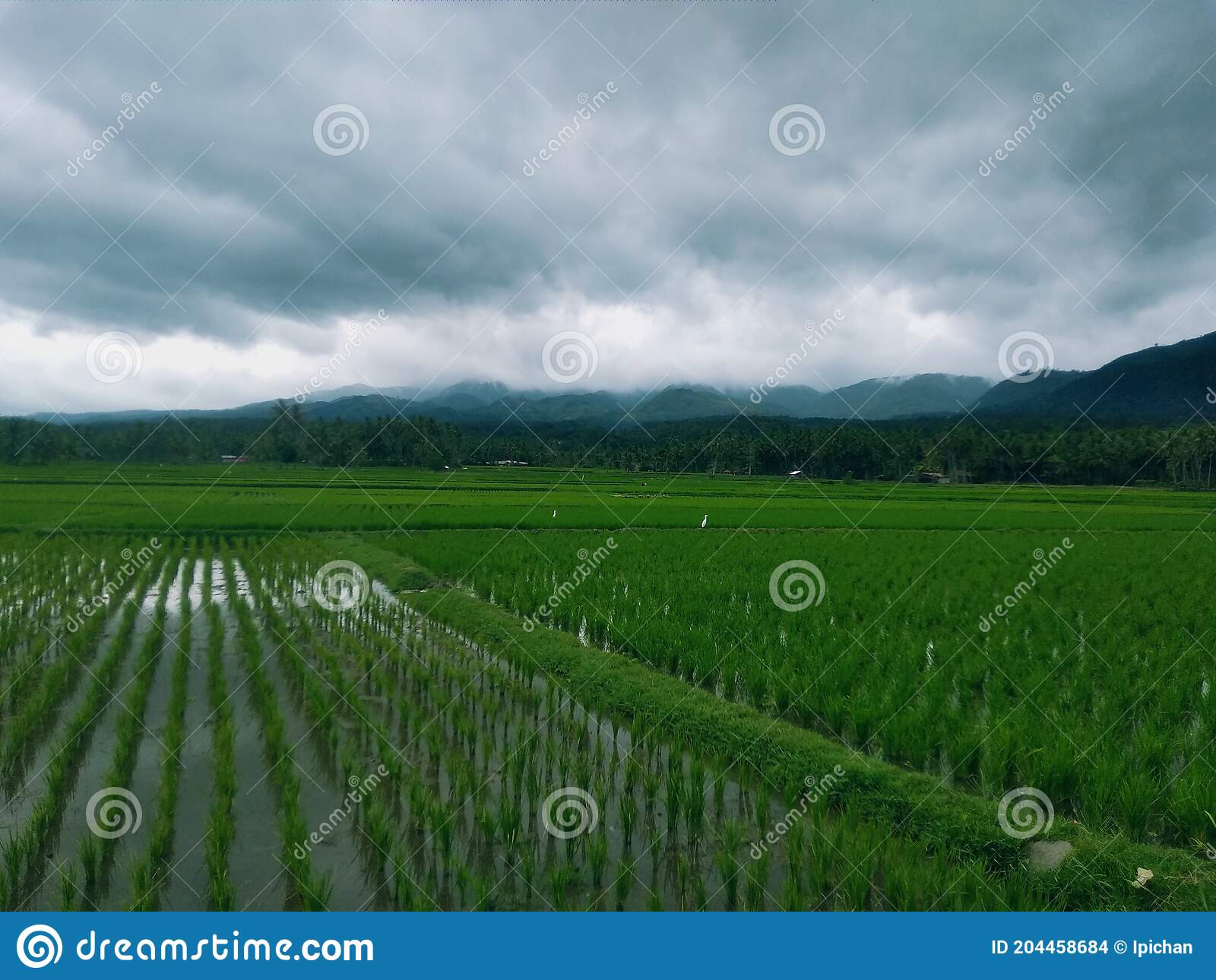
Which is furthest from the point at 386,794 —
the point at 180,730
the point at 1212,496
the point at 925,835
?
the point at 1212,496

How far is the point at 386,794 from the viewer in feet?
16.6

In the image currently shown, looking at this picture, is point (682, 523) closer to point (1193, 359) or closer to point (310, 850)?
point (310, 850)
